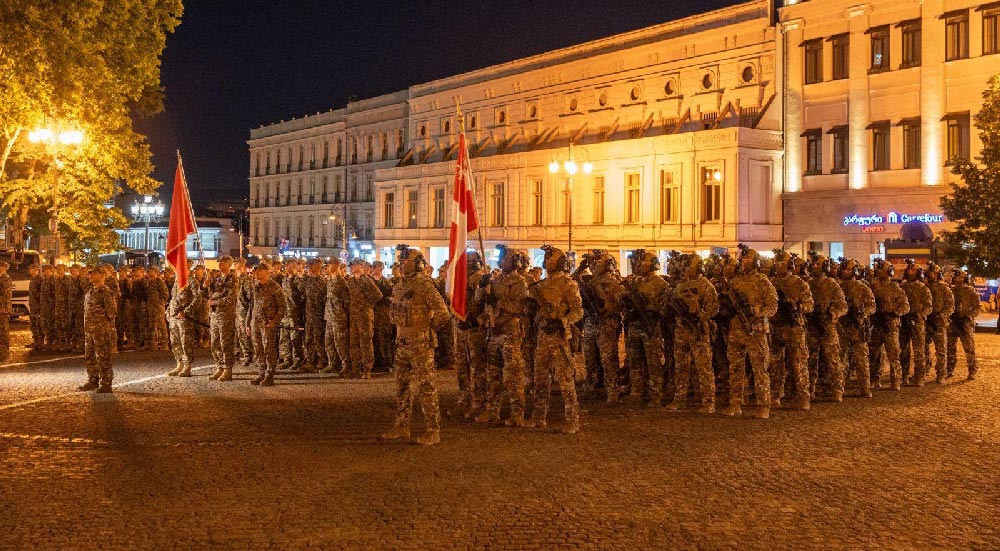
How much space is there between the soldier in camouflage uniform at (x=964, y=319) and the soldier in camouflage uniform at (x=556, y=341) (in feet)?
27.1

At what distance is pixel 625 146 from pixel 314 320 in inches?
1050

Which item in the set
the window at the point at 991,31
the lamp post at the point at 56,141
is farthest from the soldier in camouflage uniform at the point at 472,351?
the window at the point at 991,31

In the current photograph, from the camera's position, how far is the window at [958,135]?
32.2 m

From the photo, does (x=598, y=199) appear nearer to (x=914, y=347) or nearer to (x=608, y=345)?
(x=914, y=347)

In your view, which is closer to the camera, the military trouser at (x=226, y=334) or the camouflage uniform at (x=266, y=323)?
the camouflage uniform at (x=266, y=323)

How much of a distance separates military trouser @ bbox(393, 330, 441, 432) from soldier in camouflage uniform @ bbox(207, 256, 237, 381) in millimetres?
6110

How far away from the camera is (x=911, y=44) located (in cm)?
3388

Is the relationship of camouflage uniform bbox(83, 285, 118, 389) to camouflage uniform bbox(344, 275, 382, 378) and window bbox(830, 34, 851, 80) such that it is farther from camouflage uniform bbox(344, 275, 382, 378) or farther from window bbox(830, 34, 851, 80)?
window bbox(830, 34, 851, 80)

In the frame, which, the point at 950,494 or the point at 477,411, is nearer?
Answer: the point at 950,494

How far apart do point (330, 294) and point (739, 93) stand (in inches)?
1080

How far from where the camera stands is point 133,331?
2206 centimetres

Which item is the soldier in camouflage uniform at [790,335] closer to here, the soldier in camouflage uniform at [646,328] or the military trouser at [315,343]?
the soldier in camouflage uniform at [646,328]

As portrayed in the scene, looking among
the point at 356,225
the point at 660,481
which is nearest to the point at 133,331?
the point at 660,481

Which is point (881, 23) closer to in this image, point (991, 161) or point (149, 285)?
point (991, 161)
